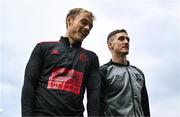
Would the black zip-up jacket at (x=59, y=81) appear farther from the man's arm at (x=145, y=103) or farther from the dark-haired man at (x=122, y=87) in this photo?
the man's arm at (x=145, y=103)

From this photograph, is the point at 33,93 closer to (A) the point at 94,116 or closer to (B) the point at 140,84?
(A) the point at 94,116

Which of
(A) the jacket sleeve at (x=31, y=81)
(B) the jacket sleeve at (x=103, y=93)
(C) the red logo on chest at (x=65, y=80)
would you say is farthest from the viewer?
(B) the jacket sleeve at (x=103, y=93)

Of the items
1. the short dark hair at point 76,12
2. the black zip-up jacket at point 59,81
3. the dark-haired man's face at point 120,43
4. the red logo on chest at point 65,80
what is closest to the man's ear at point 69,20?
the short dark hair at point 76,12

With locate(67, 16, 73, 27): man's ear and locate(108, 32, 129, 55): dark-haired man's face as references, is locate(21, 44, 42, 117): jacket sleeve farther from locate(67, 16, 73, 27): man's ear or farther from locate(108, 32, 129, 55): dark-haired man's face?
locate(108, 32, 129, 55): dark-haired man's face

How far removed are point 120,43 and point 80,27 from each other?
1.49 metres

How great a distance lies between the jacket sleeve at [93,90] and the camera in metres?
4.81

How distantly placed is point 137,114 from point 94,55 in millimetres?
1184

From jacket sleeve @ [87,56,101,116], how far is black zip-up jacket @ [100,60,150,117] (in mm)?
689

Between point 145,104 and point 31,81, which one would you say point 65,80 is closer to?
point 31,81

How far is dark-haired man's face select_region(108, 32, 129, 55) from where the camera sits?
618 centimetres

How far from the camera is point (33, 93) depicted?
4566 millimetres

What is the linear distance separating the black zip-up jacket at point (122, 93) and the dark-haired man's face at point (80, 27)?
1.06 metres

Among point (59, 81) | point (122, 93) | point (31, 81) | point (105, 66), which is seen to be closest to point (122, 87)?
point (122, 93)

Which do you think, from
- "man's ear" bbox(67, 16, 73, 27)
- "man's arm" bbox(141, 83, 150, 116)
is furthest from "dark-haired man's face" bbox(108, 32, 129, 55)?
"man's ear" bbox(67, 16, 73, 27)
